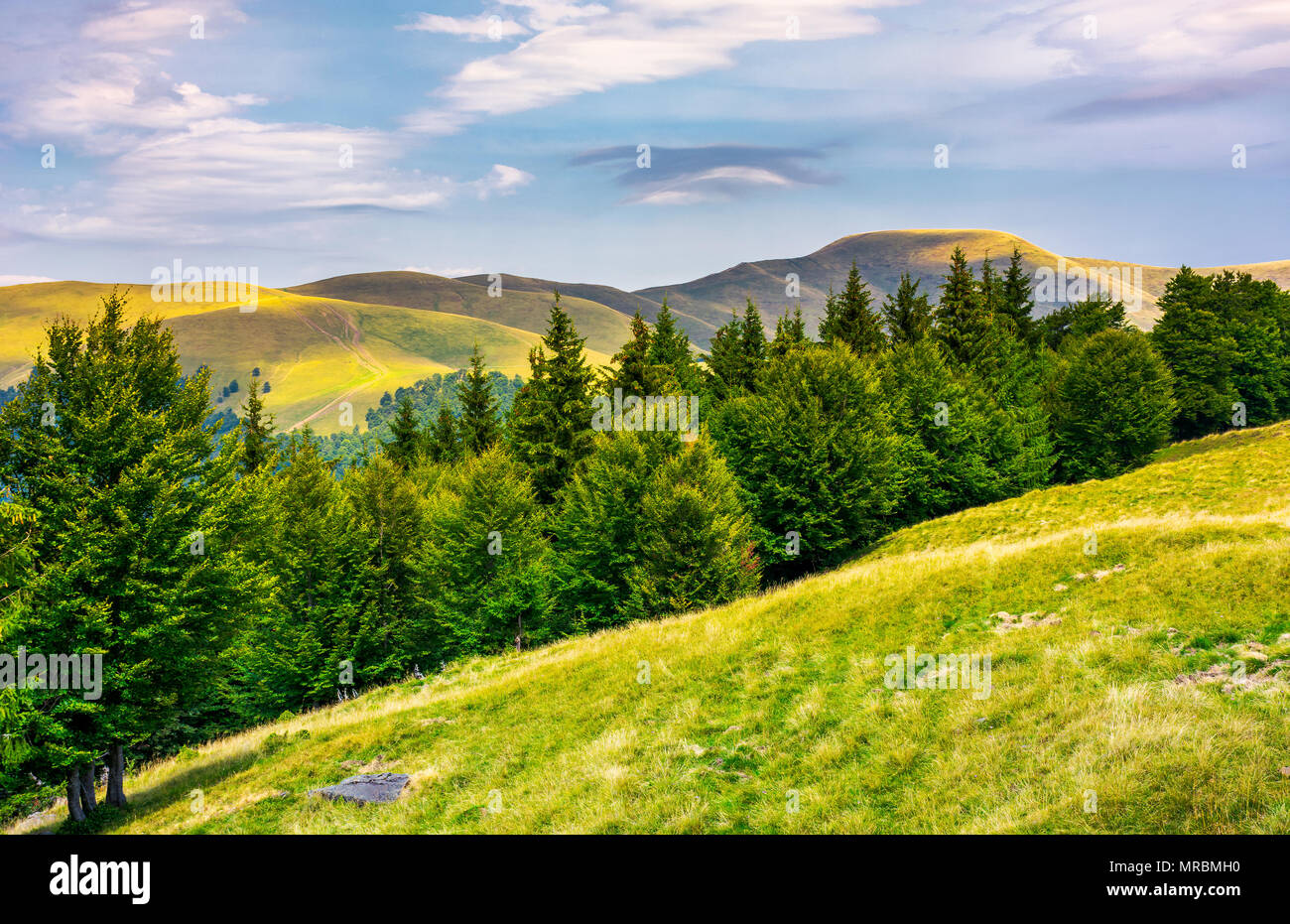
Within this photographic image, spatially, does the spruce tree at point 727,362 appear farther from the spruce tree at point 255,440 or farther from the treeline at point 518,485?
the spruce tree at point 255,440

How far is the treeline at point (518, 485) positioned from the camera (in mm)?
20812

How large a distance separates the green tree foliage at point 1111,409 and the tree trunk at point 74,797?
6593 centimetres

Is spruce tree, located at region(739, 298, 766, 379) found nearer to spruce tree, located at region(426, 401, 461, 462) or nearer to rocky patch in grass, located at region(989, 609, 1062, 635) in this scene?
spruce tree, located at region(426, 401, 461, 462)

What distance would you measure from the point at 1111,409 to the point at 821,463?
3133cm

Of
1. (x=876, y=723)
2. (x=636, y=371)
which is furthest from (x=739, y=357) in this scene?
(x=876, y=723)

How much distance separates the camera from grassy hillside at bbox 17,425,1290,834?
10445 millimetres

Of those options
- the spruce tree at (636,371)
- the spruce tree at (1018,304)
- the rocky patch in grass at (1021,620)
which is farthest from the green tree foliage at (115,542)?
the spruce tree at (1018,304)

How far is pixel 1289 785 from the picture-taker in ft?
29.5

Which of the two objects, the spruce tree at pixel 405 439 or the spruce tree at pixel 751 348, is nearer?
the spruce tree at pixel 751 348

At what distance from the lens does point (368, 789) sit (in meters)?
16.5

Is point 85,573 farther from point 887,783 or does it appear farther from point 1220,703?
point 1220,703

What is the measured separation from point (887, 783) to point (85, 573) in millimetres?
21361

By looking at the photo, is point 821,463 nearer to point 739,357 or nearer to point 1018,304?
point 739,357

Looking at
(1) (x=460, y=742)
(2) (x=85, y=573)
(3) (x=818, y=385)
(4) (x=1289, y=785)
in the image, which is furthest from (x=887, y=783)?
(3) (x=818, y=385)
